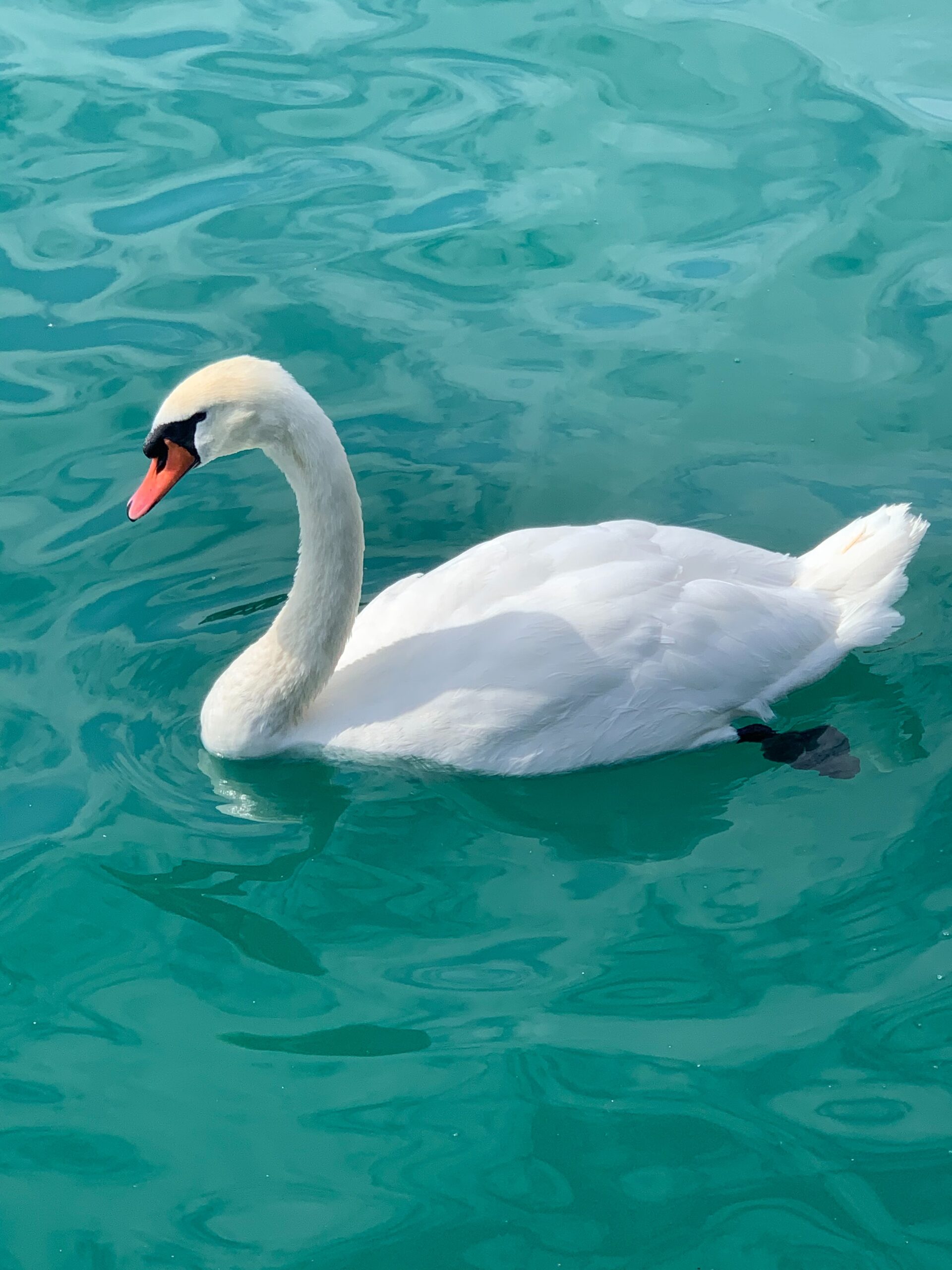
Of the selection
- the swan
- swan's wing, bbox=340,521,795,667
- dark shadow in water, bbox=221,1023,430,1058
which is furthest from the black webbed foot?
dark shadow in water, bbox=221,1023,430,1058

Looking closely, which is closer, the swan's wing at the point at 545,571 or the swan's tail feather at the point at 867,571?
→ the swan's wing at the point at 545,571

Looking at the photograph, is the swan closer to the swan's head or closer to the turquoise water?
the swan's head

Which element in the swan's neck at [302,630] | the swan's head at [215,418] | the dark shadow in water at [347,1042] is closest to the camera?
the dark shadow in water at [347,1042]

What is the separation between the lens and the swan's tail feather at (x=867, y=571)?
6.28 m

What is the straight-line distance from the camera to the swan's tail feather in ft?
20.6

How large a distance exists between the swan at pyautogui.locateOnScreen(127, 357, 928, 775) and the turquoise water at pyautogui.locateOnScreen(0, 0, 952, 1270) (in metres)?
0.22

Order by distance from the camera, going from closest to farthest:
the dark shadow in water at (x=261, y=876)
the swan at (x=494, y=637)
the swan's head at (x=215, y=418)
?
the dark shadow in water at (x=261, y=876) → the swan's head at (x=215, y=418) → the swan at (x=494, y=637)

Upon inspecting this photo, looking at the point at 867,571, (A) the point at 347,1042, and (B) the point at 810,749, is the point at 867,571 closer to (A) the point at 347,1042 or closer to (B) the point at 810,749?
(B) the point at 810,749

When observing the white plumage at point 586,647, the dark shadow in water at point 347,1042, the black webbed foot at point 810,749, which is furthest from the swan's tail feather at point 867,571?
the dark shadow in water at point 347,1042

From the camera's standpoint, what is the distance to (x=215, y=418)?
5.39m

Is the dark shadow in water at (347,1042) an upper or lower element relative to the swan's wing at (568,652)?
lower

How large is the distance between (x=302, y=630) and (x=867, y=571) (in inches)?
92.2

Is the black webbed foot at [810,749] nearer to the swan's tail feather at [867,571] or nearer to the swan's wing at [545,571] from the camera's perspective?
the swan's tail feather at [867,571]

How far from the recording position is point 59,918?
5.36 meters
